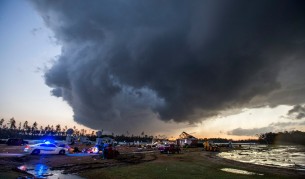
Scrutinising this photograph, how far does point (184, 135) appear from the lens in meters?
115

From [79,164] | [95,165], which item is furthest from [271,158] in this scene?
[79,164]

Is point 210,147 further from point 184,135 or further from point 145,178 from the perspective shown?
point 145,178

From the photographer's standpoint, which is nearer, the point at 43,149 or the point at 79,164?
the point at 79,164

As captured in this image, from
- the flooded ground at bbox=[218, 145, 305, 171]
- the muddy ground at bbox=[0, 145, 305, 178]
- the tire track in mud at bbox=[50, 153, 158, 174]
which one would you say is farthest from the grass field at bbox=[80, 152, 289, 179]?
the flooded ground at bbox=[218, 145, 305, 171]

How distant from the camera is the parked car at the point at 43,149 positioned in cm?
4009

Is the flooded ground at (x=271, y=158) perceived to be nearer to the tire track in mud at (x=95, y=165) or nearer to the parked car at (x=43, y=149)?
the tire track in mud at (x=95, y=165)

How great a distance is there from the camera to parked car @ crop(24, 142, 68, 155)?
40.1 meters

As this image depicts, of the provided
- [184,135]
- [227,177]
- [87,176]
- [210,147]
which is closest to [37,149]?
[87,176]

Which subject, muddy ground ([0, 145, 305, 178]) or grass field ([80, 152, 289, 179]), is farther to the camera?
muddy ground ([0, 145, 305, 178])

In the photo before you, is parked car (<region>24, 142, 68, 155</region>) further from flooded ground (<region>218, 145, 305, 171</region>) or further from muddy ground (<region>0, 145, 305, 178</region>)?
flooded ground (<region>218, 145, 305, 171</region>)

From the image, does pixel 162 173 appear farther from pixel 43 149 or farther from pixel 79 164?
pixel 43 149

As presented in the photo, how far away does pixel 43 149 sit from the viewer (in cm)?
4188

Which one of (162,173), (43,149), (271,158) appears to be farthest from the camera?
(271,158)

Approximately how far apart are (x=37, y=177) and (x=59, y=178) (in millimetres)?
1634
